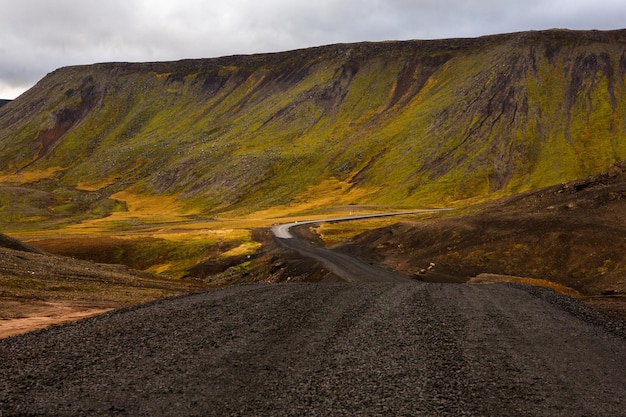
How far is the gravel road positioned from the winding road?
5 cm

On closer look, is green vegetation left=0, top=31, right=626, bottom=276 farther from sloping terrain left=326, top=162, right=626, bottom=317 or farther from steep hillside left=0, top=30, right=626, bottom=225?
sloping terrain left=326, top=162, right=626, bottom=317

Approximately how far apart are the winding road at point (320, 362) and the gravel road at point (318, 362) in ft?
0.15

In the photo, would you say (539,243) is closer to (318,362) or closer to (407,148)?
(318,362)

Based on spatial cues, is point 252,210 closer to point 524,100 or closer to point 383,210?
point 383,210

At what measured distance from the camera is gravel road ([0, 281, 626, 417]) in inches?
443

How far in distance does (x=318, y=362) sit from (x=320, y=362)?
2.3 inches

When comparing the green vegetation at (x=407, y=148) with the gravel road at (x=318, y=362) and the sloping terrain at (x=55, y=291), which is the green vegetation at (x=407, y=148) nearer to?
the sloping terrain at (x=55, y=291)

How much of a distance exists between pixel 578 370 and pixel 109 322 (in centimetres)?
1542

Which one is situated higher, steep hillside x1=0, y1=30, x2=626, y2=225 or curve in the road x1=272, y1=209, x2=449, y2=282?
steep hillside x1=0, y1=30, x2=626, y2=225

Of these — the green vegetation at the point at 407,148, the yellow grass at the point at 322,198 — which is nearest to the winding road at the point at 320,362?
the green vegetation at the point at 407,148

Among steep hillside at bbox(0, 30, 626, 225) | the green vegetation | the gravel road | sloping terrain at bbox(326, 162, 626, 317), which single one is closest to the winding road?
the gravel road

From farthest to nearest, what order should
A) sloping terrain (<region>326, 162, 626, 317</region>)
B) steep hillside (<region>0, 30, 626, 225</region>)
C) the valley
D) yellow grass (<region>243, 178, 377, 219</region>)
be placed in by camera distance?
steep hillside (<region>0, 30, 626, 225</region>) → yellow grass (<region>243, 178, 377, 219</region>) → sloping terrain (<region>326, 162, 626, 317</region>) → the valley

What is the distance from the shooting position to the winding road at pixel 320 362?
11.2 metres

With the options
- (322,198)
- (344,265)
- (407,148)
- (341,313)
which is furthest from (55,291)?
(407,148)
